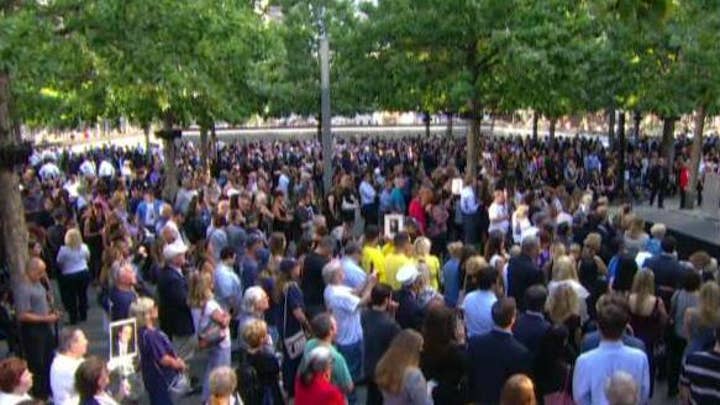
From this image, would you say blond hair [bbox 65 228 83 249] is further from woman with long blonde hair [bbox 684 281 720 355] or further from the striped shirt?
the striped shirt

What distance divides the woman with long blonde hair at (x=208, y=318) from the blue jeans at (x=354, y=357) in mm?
1012

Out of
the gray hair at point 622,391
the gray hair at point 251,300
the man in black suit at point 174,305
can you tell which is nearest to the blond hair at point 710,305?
the gray hair at point 622,391

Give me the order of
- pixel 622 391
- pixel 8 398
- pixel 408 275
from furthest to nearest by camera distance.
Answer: pixel 408 275 → pixel 8 398 → pixel 622 391

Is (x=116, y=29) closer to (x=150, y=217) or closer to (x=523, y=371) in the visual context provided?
(x=150, y=217)

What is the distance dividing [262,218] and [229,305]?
6.57 meters

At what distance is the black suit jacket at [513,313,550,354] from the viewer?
275 inches

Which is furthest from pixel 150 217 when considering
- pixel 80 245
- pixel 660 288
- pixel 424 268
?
pixel 660 288

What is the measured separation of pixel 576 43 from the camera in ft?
75.4

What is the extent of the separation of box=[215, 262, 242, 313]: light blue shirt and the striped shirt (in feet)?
16.3

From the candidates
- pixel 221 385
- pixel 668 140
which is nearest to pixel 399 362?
pixel 221 385

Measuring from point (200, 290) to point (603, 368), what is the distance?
Result: 379 cm

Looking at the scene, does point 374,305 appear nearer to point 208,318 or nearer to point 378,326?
point 378,326

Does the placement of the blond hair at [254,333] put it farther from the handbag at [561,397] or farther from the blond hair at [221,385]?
the handbag at [561,397]

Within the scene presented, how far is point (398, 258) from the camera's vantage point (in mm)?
10086
